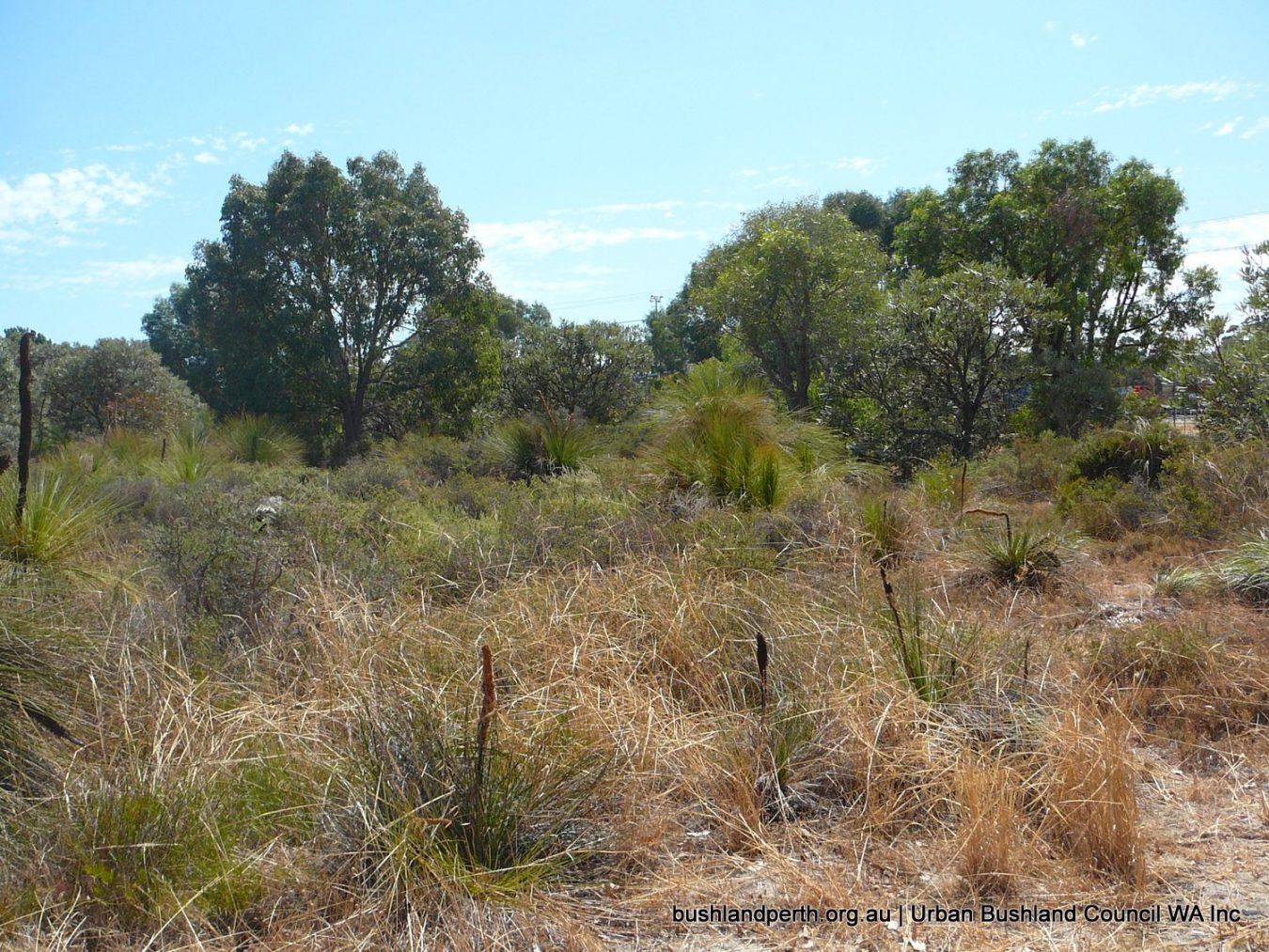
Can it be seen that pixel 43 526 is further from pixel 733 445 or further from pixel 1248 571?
pixel 1248 571

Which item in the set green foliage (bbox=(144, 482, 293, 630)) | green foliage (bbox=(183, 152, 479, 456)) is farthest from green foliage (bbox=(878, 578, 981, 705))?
green foliage (bbox=(183, 152, 479, 456))

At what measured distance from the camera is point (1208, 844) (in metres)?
3.58

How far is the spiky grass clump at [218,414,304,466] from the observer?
57.6 feet

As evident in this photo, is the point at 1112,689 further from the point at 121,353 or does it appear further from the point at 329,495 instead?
the point at 121,353

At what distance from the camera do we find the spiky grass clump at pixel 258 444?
17547 mm

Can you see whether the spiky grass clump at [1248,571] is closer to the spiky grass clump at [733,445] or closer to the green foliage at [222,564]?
the spiky grass clump at [733,445]

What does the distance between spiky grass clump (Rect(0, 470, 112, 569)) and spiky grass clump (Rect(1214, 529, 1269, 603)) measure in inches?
288

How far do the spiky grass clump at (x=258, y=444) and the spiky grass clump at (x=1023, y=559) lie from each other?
1258cm

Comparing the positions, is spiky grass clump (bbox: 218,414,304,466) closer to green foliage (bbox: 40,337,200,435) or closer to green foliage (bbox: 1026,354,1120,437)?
green foliage (bbox: 40,337,200,435)

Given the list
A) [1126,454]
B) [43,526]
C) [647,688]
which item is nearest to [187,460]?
[43,526]

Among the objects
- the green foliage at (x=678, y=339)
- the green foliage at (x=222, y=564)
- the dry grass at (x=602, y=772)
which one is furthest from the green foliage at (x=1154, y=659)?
the green foliage at (x=678, y=339)

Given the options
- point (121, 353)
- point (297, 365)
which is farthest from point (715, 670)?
point (121, 353)

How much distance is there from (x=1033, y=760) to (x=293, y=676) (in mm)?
3284

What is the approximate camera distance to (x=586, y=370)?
2062cm
